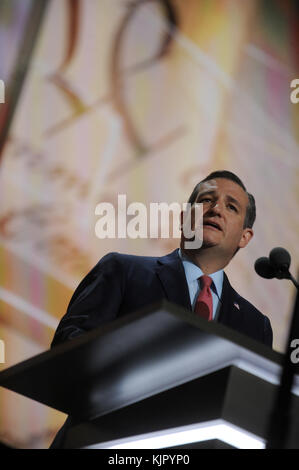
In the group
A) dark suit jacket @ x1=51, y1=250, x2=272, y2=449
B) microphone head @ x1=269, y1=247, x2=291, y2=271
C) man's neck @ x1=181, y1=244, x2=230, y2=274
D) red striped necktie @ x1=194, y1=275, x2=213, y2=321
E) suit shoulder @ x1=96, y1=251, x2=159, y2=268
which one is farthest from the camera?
man's neck @ x1=181, y1=244, x2=230, y2=274

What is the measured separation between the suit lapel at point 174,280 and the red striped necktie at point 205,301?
0.03 m

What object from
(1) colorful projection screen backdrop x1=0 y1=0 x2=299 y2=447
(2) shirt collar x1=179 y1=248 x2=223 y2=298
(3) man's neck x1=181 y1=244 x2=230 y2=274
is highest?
(1) colorful projection screen backdrop x1=0 y1=0 x2=299 y2=447

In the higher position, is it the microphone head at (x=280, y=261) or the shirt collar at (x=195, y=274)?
the shirt collar at (x=195, y=274)

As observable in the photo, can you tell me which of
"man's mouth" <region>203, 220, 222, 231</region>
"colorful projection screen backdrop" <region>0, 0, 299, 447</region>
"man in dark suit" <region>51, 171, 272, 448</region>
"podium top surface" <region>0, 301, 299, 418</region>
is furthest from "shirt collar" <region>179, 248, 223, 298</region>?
"colorful projection screen backdrop" <region>0, 0, 299, 447</region>

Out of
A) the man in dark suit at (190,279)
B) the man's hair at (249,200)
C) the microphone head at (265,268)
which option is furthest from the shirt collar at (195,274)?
the microphone head at (265,268)

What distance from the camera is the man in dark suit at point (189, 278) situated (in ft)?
5.33

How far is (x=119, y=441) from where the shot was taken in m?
1.32

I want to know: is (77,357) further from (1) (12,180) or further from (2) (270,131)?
(2) (270,131)

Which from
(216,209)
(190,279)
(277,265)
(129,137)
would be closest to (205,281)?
(190,279)

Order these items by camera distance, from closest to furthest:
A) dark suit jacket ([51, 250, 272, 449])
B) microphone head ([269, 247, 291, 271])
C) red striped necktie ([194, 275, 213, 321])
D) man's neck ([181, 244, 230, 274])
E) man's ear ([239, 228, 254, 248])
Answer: microphone head ([269, 247, 291, 271])
dark suit jacket ([51, 250, 272, 449])
red striped necktie ([194, 275, 213, 321])
man's neck ([181, 244, 230, 274])
man's ear ([239, 228, 254, 248])

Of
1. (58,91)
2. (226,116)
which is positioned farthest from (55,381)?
(226,116)

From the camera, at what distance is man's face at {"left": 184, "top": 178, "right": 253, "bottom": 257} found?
6.61ft

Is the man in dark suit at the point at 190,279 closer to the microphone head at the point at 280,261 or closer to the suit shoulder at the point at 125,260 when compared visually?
the suit shoulder at the point at 125,260

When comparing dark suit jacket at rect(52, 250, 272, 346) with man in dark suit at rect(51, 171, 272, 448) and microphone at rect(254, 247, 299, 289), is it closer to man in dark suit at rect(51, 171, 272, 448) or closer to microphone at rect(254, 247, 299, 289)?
man in dark suit at rect(51, 171, 272, 448)
